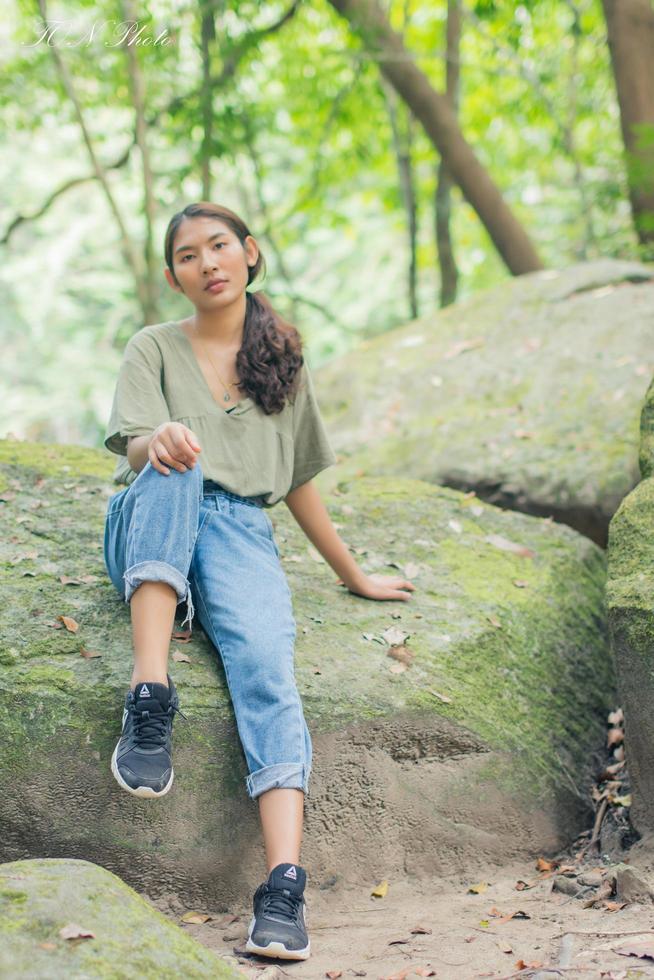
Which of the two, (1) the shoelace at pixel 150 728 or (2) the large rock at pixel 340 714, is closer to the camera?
(1) the shoelace at pixel 150 728

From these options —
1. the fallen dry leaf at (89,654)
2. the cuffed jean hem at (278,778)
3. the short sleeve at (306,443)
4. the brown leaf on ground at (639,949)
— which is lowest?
the brown leaf on ground at (639,949)

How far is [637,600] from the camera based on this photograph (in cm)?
263

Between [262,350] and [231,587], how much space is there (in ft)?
2.60

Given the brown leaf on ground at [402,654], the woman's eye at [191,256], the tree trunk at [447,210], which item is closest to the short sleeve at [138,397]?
the woman's eye at [191,256]

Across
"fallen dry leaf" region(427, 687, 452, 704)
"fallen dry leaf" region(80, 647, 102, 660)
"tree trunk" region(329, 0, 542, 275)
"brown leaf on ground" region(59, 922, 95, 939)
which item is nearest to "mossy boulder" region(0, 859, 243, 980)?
"brown leaf on ground" region(59, 922, 95, 939)

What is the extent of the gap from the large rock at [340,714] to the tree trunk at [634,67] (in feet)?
15.8

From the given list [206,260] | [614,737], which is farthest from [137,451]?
[614,737]

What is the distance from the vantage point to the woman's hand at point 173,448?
7.98ft

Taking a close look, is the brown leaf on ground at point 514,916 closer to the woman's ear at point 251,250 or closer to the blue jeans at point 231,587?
the blue jeans at point 231,587

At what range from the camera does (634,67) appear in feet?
24.5

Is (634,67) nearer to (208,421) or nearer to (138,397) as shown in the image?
(208,421)

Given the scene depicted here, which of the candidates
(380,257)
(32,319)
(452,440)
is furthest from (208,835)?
(32,319)

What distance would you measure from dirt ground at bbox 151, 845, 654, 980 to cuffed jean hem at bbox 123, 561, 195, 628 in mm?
829

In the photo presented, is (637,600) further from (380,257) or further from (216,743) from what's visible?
(380,257)
